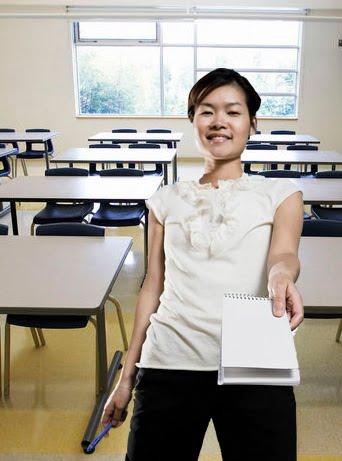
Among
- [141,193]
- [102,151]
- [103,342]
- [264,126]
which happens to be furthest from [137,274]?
[264,126]

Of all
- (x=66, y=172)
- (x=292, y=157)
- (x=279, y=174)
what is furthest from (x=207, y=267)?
(x=292, y=157)

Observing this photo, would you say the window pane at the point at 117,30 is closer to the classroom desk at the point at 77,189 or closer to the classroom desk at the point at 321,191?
the classroom desk at the point at 77,189

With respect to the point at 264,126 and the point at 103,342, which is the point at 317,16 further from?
the point at 103,342

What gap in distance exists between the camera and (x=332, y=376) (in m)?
2.40

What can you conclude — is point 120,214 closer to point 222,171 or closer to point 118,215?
point 118,215

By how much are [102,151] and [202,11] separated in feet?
15.2

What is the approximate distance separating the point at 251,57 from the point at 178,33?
1.55 meters

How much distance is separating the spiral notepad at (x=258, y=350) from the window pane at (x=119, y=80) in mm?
9157

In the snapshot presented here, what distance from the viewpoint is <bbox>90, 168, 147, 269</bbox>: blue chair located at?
3719 mm

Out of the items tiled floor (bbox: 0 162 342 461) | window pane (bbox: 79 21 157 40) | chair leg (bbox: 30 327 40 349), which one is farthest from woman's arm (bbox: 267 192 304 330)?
window pane (bbox: 79 21 157 40)

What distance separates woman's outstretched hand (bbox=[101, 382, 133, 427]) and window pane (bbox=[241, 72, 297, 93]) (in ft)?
29.5

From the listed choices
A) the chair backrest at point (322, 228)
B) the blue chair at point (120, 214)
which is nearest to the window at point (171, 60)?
the blue chair at point (120, 214)

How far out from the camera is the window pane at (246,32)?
9.07m

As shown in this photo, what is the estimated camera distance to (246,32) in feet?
30.0
